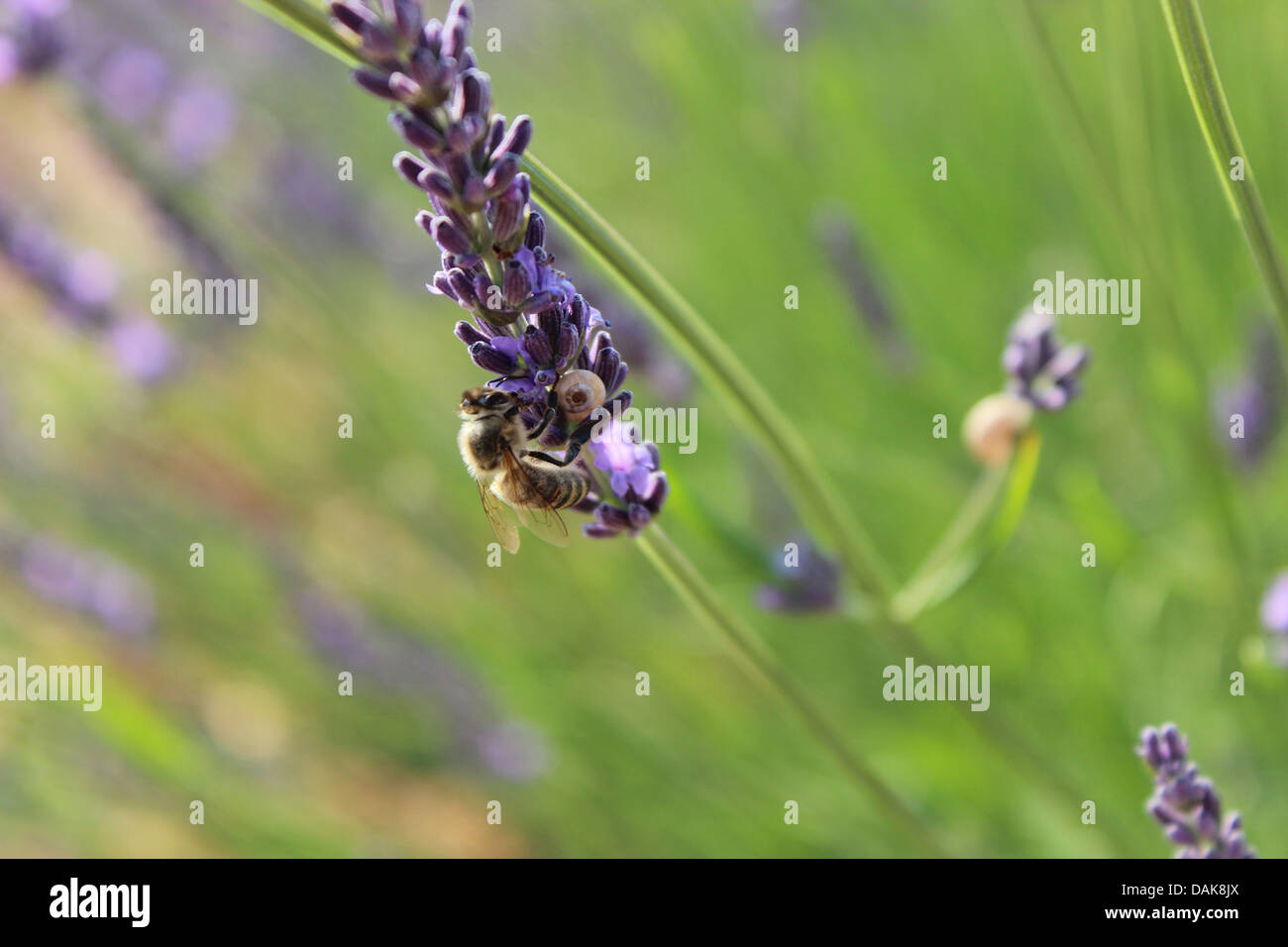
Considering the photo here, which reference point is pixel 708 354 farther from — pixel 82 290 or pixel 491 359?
pixel 82 290

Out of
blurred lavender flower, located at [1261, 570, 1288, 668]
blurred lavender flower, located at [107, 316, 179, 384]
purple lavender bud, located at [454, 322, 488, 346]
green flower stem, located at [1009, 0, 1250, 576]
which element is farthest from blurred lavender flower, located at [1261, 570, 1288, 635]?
blurred lavender flower, located at [107, 316, 179, 384]

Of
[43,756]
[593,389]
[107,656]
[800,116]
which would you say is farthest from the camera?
[107,656]

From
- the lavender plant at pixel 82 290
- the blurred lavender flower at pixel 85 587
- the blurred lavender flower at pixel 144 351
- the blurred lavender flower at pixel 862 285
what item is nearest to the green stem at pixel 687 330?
the blurred lavender flower at pixel 862 285

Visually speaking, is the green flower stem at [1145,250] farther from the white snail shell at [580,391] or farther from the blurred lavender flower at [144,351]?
the blurred lavender flower at [144,351]

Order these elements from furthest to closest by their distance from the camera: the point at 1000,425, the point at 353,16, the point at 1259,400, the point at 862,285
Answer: the point at 862,285, the point at 1259,400, the point at 1000,425, the point at 353,16

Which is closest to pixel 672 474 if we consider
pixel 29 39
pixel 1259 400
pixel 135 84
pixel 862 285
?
pixel 862 285

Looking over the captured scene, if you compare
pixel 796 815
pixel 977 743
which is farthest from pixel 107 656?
pixel 977 743
